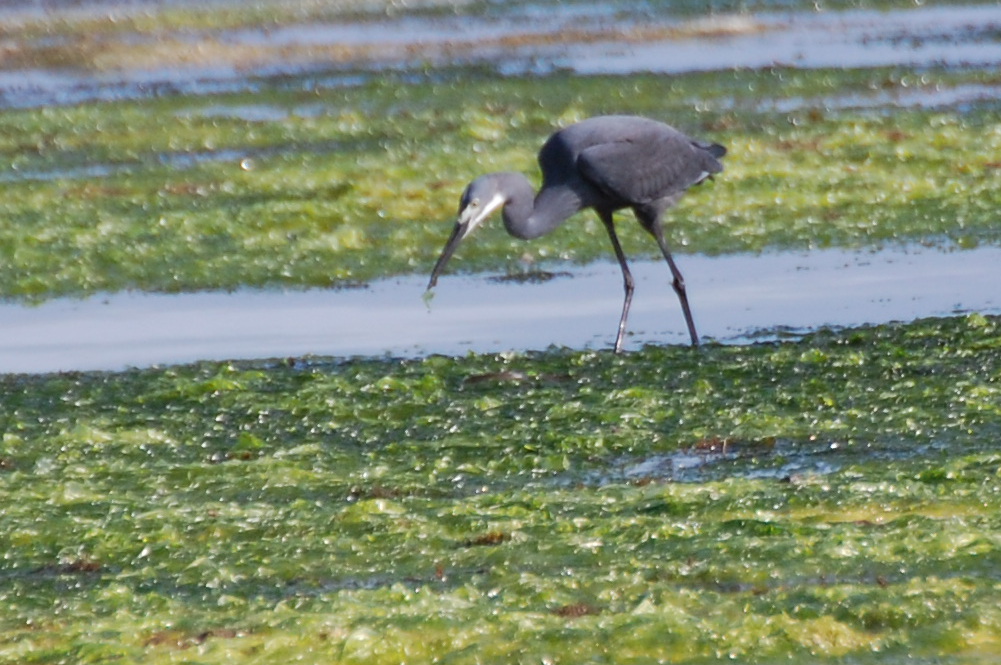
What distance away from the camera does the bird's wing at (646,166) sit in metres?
9.12

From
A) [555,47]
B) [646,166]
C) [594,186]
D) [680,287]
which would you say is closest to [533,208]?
[594,186]

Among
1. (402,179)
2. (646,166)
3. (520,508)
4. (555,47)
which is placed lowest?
(520,508)

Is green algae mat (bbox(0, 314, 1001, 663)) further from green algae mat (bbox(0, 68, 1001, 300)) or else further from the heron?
green algae mat (bbox(0, 68, 1001, 300))

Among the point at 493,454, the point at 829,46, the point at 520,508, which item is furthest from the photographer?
the point at 829,46

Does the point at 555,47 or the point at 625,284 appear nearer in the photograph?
the point at 625,284

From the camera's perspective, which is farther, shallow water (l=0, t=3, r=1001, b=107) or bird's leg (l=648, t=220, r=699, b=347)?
shallow water (l=0, t=3, r=1001, b=107)

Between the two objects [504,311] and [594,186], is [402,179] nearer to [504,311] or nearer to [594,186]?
[504,311]

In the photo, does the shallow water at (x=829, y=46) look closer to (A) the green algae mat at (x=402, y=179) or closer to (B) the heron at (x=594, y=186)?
(A) the green algae mat at (x=402, y=179)

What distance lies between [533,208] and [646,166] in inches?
25.5

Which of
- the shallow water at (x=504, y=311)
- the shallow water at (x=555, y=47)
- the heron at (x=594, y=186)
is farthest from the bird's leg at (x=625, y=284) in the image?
the shallow water at (x=555, y=47)

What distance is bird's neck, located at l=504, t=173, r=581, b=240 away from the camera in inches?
356

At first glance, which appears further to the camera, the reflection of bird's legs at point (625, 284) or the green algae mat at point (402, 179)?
the green algae mat at point (402, 179)

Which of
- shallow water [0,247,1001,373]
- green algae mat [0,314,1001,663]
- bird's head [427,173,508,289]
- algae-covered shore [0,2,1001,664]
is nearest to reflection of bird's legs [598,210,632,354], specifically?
shallow water [0,247,1001,373]

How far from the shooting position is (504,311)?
976cm
